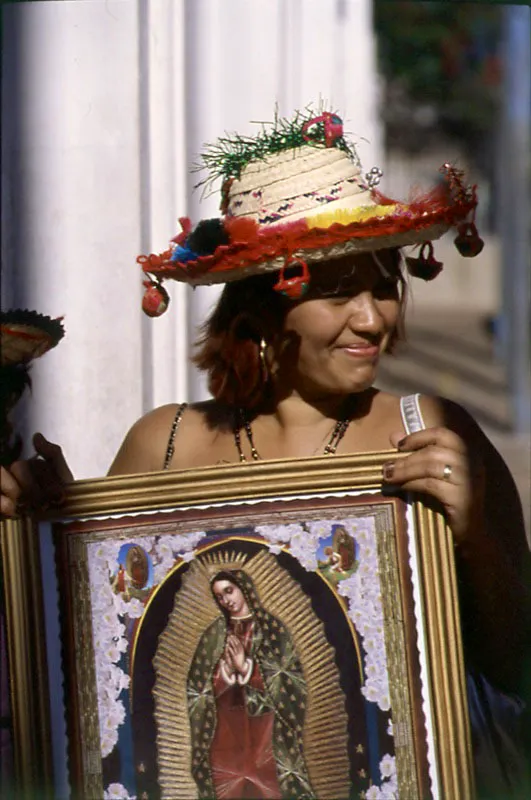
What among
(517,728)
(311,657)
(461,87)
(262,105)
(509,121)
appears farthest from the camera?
(461,87)

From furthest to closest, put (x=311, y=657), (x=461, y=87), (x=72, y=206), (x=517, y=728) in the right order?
1. (x=461, y=87)
2. (x=72, y=206)
3. (x=517, y=728)
4. (x=311, y=657)

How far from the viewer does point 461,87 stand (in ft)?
58.9

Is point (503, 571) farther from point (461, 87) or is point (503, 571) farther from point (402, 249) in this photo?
point (461, 87)

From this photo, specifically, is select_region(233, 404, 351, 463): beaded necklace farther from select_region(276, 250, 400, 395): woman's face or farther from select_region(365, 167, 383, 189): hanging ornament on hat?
select_region(365, 167, 383, 189): hanging ornament on hat

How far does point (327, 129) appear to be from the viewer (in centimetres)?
277

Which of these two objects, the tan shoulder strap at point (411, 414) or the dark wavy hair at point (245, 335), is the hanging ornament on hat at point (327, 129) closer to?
the dark wavy hair at point (245, 335)

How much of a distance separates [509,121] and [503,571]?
8726mm

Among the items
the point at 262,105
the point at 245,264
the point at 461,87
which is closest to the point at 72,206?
the point at 262,105

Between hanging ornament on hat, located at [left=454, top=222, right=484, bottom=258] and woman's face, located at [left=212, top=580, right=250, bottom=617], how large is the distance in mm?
862

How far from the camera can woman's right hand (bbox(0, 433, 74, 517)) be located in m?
2.56

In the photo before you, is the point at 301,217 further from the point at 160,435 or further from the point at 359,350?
the point at 160,435

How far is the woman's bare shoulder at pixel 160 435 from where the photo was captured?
2.92m

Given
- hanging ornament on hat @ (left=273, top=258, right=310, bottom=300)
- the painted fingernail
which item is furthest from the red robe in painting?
hanging ornament on hat @ (left=273, top=258, right=310, bottom=300)

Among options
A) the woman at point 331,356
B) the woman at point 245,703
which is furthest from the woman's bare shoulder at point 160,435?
the woman at point 245,703
